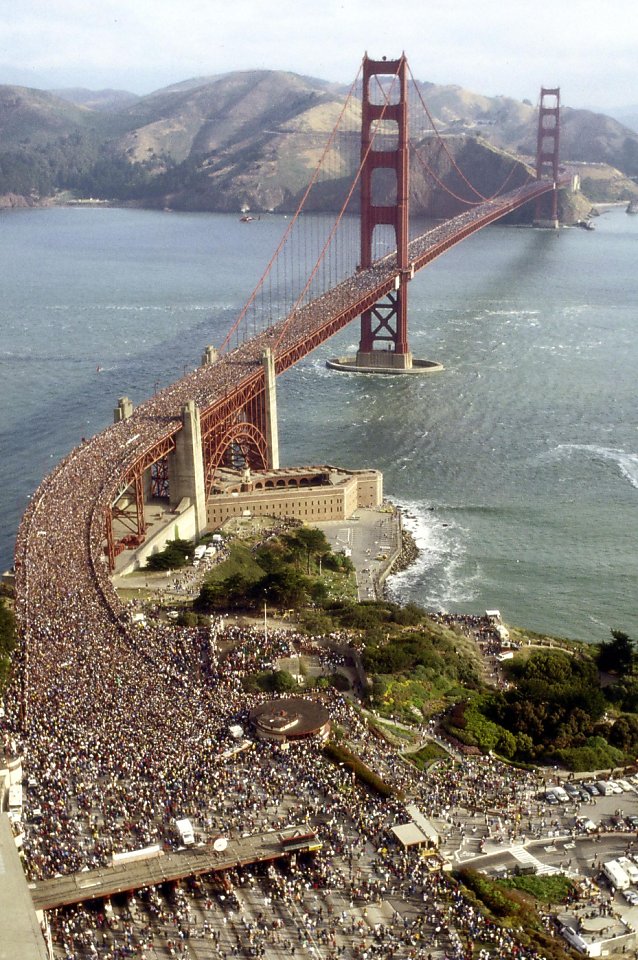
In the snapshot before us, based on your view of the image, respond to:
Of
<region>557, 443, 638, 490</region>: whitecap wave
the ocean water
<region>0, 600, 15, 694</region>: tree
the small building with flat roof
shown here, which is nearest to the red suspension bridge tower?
the ocean water

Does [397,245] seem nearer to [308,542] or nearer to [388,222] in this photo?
[388,222]

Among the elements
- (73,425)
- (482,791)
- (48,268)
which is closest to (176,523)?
(73,425)

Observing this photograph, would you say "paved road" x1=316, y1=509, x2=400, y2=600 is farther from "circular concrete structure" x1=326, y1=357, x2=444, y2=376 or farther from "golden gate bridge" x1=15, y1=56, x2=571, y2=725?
"circular concrete structure" x1=326, y1=357, x2=444, y2=376

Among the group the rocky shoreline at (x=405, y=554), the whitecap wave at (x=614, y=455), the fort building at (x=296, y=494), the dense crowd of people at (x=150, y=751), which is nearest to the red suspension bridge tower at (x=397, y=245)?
the whitecap wave at (x=614, y=455)

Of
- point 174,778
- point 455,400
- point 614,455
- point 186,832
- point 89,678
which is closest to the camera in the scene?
point 186,832

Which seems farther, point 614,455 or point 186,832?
point 614,455

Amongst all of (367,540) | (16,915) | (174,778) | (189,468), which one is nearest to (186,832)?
(174,778)

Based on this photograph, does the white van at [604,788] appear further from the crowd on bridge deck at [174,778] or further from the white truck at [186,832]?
the white truck at [186,832]
